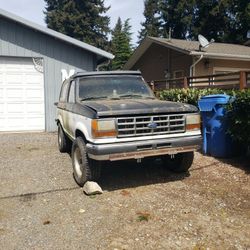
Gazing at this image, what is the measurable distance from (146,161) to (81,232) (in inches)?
139

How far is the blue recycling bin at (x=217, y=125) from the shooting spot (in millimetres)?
7418

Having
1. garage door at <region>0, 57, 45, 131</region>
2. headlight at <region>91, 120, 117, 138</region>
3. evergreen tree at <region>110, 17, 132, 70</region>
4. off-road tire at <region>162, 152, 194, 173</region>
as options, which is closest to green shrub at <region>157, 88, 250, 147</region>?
off-road tire at <region>162, 152, 194, 173</region>

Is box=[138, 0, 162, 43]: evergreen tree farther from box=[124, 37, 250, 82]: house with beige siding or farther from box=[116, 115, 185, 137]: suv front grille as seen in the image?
box=[116, 115, 185, 137]: suv front grille

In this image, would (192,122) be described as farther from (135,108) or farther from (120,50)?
(120,50)

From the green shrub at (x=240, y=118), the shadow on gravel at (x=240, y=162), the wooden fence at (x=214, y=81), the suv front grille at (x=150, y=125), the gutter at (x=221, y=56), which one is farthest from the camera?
the gutter at (x=221, y=56)

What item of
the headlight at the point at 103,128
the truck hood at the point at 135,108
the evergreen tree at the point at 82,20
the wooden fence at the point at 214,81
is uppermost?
the evergreen tree at the point at 82,20

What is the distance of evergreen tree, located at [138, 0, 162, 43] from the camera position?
46994mm

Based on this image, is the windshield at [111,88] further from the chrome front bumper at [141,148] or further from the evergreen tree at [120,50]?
the evergreen tree at [120,50]

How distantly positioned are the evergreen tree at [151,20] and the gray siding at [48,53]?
3495cm

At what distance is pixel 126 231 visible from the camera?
13.8 feet

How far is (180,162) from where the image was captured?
6473 mm

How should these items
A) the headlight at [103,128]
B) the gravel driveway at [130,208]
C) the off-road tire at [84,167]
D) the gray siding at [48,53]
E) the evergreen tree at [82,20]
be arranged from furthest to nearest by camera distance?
1. the evergreen tree at [82,20]
2. the gray siding at [48,53]
3. the off-road tire at [84,167]
4. the headlight at [103,128]
5. the gravel driveway at [130,208]

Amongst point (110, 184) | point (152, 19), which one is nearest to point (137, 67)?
point (110, 184)

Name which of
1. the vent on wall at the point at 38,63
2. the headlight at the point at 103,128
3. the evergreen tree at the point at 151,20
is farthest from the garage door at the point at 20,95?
the evergreen tree at the point at 151,20
